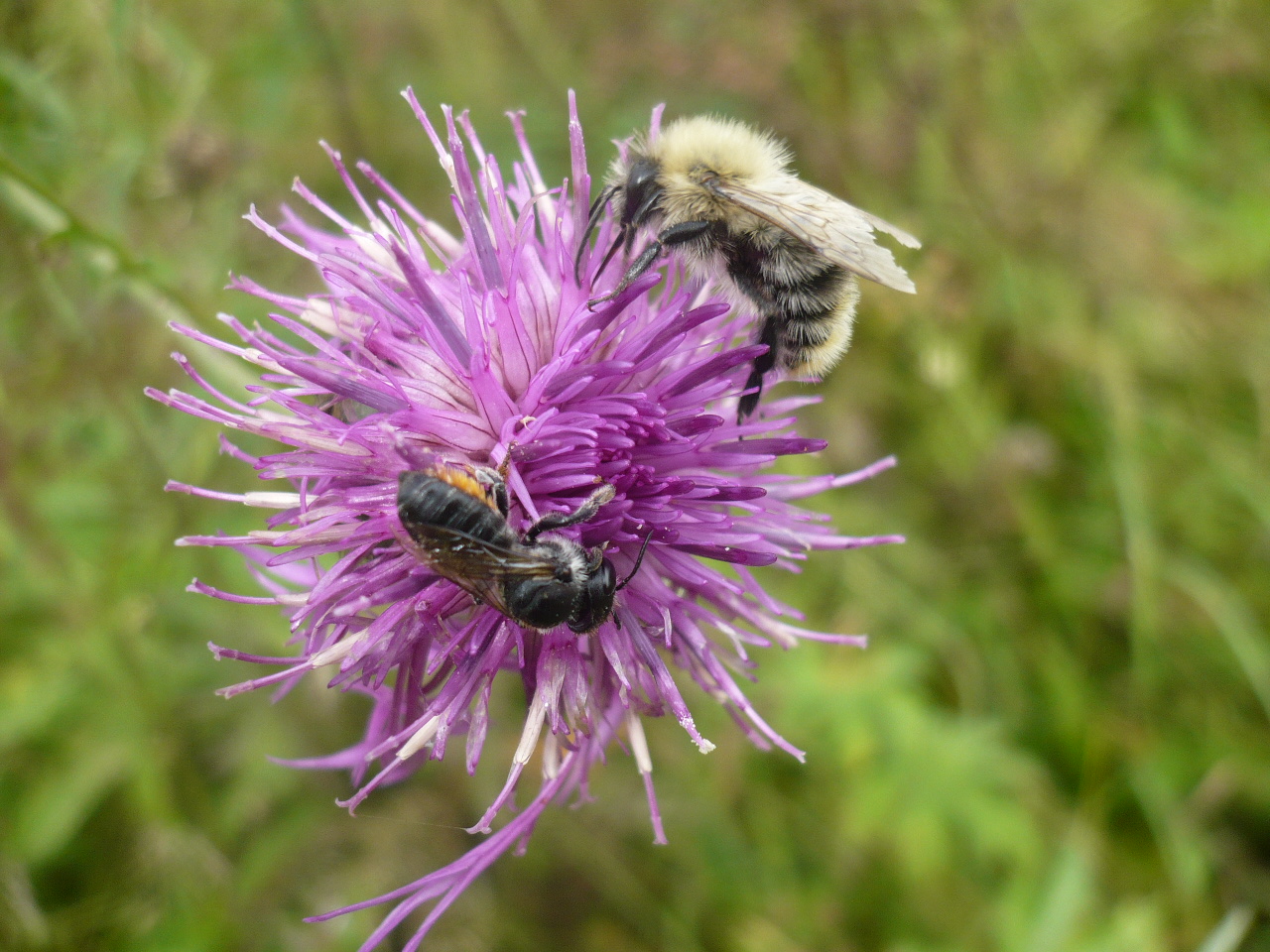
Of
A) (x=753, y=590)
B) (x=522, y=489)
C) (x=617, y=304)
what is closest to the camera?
(x=522, y=489)

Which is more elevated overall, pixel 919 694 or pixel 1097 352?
pixel 1097 352

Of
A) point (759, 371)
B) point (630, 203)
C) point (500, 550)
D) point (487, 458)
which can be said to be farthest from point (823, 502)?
point (500, 550)

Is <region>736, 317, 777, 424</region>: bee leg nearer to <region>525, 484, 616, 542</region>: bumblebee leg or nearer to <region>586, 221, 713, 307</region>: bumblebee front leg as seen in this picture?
<region>586, 221, 713, 307</region>: bumblebee front leg

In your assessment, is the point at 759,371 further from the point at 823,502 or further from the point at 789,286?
the point at 823,502

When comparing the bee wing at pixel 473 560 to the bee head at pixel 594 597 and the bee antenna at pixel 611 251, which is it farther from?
the bee antenna at pixel 611 251

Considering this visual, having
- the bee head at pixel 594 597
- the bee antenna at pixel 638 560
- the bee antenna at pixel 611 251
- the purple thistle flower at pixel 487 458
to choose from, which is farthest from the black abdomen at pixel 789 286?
the bee head at pixel 594 597

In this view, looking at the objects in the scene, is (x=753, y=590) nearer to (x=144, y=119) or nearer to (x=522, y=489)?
(x=522, y=489)

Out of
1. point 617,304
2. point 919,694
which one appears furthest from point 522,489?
point 919,694

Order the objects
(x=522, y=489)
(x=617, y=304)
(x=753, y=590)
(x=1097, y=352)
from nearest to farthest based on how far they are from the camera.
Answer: (x=522, y=489)
(x=617, y=304)
(x=753, y=590)
(x=1097, y=352)
